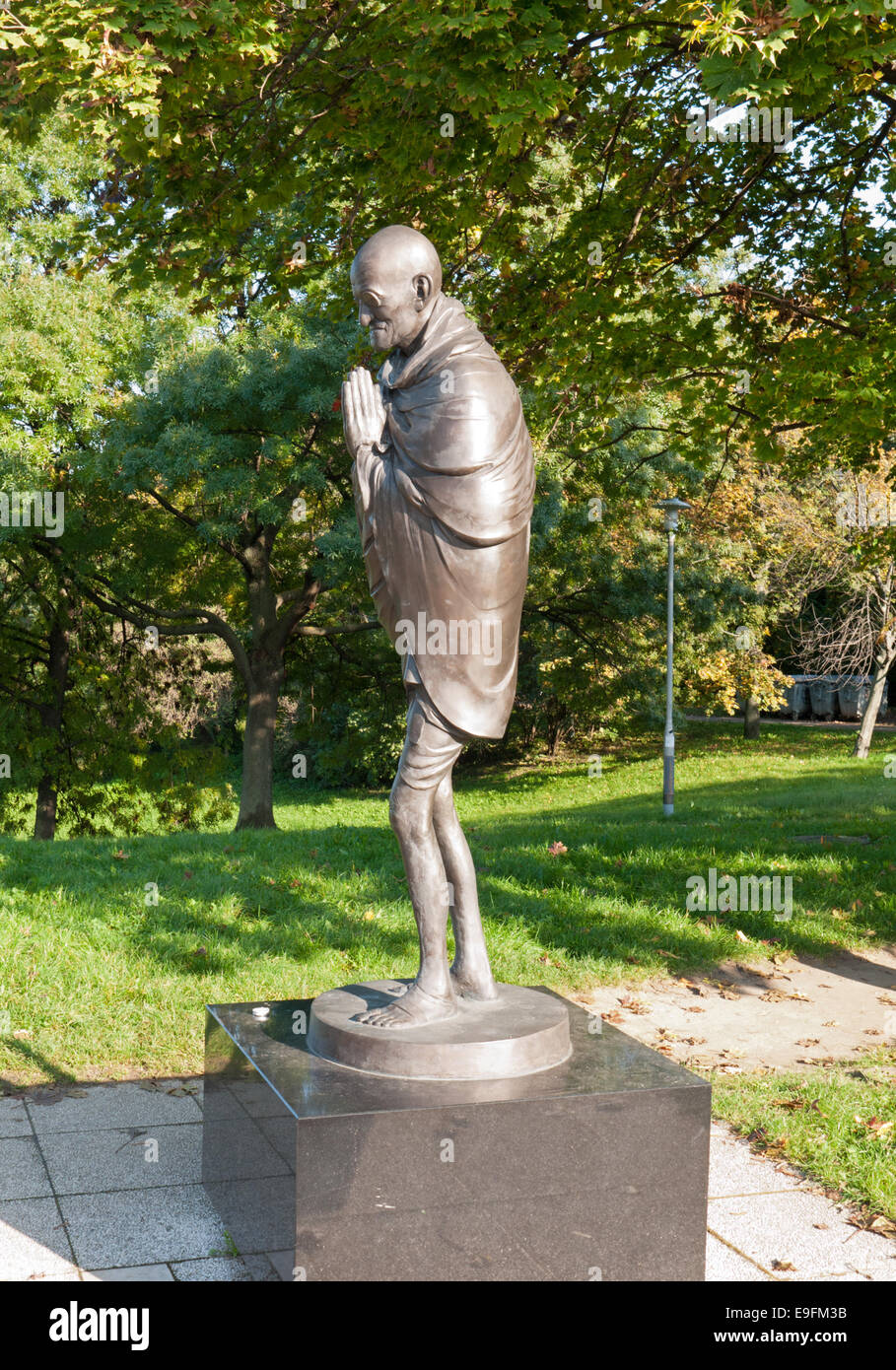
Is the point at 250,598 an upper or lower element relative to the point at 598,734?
upper

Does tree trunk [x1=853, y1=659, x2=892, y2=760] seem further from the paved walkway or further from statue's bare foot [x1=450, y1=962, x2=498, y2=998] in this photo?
statue's bare foot [x1=450, y1=962, x2=498, y2=998]

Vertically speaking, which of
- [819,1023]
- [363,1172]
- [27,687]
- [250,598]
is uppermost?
[250,598]

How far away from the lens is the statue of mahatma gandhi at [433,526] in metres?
4.14

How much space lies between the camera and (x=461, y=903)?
179 inches

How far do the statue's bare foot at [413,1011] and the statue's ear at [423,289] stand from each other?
2420 millimetres

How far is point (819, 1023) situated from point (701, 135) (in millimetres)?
6275

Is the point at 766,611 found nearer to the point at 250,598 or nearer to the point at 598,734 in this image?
the point at 598,734

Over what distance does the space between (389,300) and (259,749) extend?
44.2 ft

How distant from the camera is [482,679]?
4.31m

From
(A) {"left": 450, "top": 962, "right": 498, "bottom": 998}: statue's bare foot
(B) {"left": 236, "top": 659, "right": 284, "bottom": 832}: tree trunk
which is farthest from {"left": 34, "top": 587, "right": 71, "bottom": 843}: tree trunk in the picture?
(A) {"left": 450, "top": 962, "right": 498, "bottom": 998}: statue's bare foot

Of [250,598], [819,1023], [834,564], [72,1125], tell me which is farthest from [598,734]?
[72,1125]

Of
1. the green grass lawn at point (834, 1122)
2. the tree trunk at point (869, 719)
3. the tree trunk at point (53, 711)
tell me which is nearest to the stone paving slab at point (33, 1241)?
the green grass lawn at point (834, 1122)

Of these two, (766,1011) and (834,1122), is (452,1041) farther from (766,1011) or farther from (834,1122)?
(766,1011)

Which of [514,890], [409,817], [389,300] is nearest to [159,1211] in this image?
[409,817]
